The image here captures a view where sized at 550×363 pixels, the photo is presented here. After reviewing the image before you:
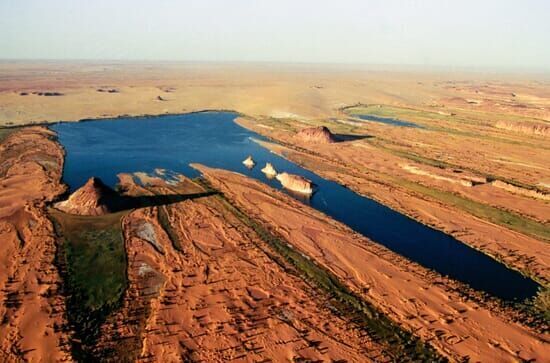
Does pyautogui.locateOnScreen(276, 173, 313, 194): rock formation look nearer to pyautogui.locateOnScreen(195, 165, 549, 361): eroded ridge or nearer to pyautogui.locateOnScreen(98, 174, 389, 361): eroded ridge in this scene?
pyautogui.locateOnScreen(195, 165, 549, 361): eroded ridge

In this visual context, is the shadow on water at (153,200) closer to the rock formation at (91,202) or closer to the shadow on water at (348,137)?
the rock formation at (91,202)

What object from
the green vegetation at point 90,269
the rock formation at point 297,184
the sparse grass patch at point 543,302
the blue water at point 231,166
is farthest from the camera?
the rock formation at point 297,184

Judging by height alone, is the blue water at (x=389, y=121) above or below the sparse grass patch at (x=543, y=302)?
above

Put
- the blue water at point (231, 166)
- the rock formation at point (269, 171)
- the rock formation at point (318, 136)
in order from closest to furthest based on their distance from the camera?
the blue water at point (231, 166) → the rock formation at point (269, 171) → the rock formation at point (318, 136)

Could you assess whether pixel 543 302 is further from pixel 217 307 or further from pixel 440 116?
pixel 440 116

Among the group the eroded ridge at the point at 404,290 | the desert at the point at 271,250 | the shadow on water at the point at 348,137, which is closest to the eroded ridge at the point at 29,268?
the desert at the point at 271,250

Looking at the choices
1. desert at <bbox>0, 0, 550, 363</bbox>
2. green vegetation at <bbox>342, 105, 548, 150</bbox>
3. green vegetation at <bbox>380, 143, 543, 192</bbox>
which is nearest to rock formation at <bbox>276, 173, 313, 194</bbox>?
desert at <bbox>0, 0, 550, 363</bbox>

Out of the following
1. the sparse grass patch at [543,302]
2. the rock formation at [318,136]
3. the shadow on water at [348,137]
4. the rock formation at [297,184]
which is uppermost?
the rock formation at [318,136]

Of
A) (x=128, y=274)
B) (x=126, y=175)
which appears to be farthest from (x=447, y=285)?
(x=126, y=175)
